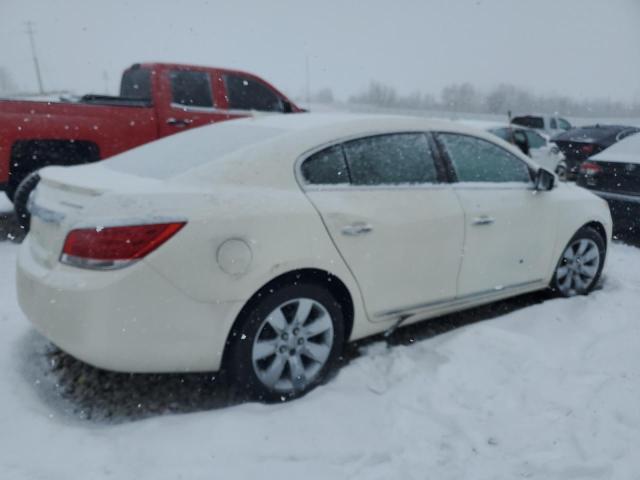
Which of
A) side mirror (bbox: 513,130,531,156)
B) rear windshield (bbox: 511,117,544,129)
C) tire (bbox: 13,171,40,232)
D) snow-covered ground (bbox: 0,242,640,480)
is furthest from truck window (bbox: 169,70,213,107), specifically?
rear windshield (bbox: 511,117,544,129)

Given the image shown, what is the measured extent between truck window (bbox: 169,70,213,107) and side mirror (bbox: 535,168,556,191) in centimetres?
451

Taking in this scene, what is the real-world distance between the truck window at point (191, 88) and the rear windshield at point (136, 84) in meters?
0.34

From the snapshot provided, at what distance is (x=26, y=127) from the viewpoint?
568 cm

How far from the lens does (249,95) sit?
7.30 metres

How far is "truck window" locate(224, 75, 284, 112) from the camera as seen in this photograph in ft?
23.7

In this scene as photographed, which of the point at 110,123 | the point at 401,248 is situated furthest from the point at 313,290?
the point at 110,123

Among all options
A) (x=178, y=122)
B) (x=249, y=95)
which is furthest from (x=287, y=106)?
(x=178, y=122)

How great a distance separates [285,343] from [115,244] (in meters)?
1.02

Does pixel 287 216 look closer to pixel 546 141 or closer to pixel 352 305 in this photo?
pixel 352 305

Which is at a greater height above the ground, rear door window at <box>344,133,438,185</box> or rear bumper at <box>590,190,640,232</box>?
rear door window at <box>344,133,438,185</box>

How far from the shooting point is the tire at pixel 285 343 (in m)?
2.73

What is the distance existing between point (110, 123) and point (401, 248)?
171 inches

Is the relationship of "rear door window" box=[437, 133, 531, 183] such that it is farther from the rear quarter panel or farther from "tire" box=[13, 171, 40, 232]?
"tire" box=[13, 171, 40, 232]

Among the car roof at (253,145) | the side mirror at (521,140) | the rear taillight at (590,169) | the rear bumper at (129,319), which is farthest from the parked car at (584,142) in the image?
the rear bumper at (129,319)
